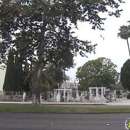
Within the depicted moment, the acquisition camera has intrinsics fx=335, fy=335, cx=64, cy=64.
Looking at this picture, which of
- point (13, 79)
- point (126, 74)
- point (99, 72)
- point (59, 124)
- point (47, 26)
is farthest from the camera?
point (99, 72)

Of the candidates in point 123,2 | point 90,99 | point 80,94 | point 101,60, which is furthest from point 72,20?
point 101,60

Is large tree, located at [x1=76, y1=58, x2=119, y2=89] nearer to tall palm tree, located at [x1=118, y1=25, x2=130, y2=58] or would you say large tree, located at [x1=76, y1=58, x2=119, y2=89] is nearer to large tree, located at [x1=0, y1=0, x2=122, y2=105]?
tall palm tree, located at [x1=118, y1=25, x2=130, y2=58]

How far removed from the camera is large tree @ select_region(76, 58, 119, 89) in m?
116

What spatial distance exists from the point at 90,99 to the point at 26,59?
86.2ft

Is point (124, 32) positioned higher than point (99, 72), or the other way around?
point (124, 32)

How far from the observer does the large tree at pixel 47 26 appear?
2708 cm

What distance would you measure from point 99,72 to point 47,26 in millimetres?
89652

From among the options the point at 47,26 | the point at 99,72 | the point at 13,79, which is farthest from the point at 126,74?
the point at 47,26

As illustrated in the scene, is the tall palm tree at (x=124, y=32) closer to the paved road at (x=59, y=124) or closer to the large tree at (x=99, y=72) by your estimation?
the large tree at (x=99, y=72)

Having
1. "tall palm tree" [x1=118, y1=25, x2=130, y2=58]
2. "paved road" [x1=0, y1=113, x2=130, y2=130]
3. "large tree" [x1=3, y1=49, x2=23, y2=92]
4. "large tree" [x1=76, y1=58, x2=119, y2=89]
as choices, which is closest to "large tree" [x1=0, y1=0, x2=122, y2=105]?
"paved road" [x1=0, y1=113, x2=130, y2=130]

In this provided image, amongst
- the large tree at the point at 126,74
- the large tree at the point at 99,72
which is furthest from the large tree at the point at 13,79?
the large tree at the point at 99,72

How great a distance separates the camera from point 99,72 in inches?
4663

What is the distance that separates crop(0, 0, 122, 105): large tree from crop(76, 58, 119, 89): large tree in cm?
8383

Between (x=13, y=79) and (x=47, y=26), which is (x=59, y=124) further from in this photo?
(x=13, y=79)
